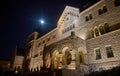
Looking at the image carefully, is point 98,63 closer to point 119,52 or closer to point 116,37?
point 119,52

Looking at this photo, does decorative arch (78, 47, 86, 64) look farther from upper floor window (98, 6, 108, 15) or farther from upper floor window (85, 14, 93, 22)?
upper floor window (98, 6, 108, 15)

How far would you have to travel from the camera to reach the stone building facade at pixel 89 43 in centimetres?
1836

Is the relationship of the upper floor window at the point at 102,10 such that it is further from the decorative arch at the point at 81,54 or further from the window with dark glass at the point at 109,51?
the decorative arch at the point at 81,54

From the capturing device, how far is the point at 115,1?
20297 millimetres

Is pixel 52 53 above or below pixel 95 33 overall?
below

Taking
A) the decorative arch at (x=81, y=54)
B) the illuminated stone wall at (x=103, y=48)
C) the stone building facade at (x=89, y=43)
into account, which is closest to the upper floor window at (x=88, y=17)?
the stone building facade at (x=89, y=43)

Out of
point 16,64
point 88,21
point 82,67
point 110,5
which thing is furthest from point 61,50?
point 16,64

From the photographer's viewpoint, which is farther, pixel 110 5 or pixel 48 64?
pixel 48 64

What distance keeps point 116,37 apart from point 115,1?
6432mm

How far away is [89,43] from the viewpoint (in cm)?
2172

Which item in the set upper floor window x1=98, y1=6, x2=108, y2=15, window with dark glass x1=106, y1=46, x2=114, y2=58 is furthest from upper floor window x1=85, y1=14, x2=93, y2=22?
window with dark glass x1=106, y1=46, x2=114, y2=58

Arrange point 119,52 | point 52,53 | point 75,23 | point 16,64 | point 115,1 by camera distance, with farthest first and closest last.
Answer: point 16,64 < point 75,23 < point 52,53 < point 115,1 < point 119,52

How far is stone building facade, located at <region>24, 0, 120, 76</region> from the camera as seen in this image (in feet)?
60.2

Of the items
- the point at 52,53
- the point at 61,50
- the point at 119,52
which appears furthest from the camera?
the point at 52,53
